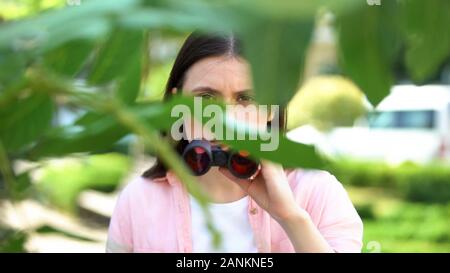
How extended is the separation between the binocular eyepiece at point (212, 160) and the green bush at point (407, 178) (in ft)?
19.6

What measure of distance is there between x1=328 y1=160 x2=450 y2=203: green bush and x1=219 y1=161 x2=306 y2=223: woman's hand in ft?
19.2

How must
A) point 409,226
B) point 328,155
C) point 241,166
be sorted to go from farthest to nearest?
point 409,226
point 241,166
point 328,155

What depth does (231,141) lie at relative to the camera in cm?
24

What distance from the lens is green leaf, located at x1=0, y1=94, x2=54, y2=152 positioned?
0.31 meters

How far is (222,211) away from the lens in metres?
0.83

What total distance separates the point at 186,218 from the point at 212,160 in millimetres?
266

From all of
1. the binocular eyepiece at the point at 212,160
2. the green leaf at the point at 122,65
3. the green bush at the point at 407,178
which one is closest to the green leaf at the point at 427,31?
the green leaf at the point at 122,65

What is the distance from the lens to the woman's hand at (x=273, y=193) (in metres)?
0.67

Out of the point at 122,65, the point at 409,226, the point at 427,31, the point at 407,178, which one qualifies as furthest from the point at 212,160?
the point at 407,178

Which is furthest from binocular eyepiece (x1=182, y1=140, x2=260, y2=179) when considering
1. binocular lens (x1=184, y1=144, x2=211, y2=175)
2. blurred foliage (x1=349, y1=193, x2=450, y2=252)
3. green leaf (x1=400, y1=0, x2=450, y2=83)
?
blurred foliage (x1=349, y1=193, x2=450, y2=252)

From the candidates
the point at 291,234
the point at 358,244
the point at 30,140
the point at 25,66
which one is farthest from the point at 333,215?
the point at 25,66

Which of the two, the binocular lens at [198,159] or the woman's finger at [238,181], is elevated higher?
the binocular lens at [198,159]

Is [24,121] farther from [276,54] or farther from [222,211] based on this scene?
[222,211]

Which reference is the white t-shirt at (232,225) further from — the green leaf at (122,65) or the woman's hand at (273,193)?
the green leaf at (122,65)
